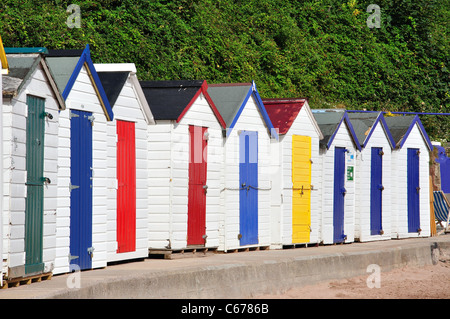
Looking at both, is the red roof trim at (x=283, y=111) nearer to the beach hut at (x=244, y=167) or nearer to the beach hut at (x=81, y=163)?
the beach hut at (x=244, y=167)

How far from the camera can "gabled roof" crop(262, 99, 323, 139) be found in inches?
640

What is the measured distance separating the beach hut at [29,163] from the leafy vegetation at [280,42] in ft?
27.5

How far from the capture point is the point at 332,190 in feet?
57.9

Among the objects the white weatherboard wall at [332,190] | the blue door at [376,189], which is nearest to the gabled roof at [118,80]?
the white weatherboard wall at [332,190]

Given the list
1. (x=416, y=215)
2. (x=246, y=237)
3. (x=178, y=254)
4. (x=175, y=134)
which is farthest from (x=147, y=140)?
(x=416, y=215)

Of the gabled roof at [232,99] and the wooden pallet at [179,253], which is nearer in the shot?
the wooden pallet at [179,253]

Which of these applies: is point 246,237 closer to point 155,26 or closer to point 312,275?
point 312,275

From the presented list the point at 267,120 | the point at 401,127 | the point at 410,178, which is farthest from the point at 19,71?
the point at 410,178

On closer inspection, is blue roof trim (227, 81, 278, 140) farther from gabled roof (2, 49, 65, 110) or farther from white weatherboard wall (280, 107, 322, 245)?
gabled roof (2, 49, 65, 110)

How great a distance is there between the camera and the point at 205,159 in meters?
14.3

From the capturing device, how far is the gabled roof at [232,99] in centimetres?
1495

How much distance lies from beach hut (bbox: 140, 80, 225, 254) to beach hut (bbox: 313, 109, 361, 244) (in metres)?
3.63

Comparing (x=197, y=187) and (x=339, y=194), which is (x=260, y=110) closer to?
(x=197, y=187)
